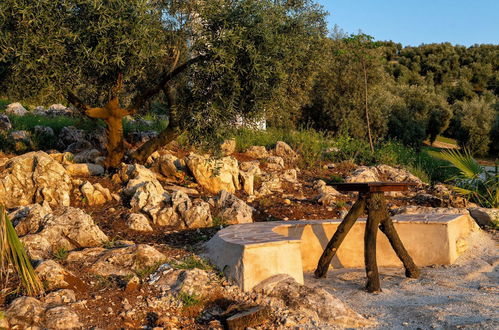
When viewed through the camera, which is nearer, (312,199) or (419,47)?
(312,199)

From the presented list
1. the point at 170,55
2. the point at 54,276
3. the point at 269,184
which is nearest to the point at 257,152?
the point at 269,184

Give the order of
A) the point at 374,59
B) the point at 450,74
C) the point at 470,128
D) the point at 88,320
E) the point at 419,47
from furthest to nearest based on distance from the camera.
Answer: the point at 419,47
the point at 450,74
the point at 470,128
the point at 374,59
the point at 88,320

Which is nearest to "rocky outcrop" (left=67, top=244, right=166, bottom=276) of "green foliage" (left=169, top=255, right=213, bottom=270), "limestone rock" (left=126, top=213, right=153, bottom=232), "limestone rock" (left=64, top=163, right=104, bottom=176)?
"green foliage" (left=169, top=255, right=213, bottom=270)

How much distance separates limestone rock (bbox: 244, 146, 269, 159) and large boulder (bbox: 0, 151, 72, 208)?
16.4 ft

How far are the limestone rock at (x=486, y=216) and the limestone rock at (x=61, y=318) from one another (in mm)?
7511

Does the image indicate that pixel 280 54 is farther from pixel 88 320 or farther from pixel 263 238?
pixel 88 320

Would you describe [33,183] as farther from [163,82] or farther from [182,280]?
[182,280]

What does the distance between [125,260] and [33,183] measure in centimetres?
347

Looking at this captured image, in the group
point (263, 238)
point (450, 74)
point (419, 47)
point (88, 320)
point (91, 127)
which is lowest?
point (88, 320)

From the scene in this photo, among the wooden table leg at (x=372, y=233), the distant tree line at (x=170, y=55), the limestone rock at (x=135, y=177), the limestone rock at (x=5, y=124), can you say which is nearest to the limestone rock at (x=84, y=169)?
the distant tree line at (x=170, y=55)

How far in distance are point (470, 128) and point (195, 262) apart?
2903cm

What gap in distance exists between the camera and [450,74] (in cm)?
4759

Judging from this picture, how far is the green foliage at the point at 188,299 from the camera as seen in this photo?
201 inches

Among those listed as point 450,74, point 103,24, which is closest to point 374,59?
point 103,24
